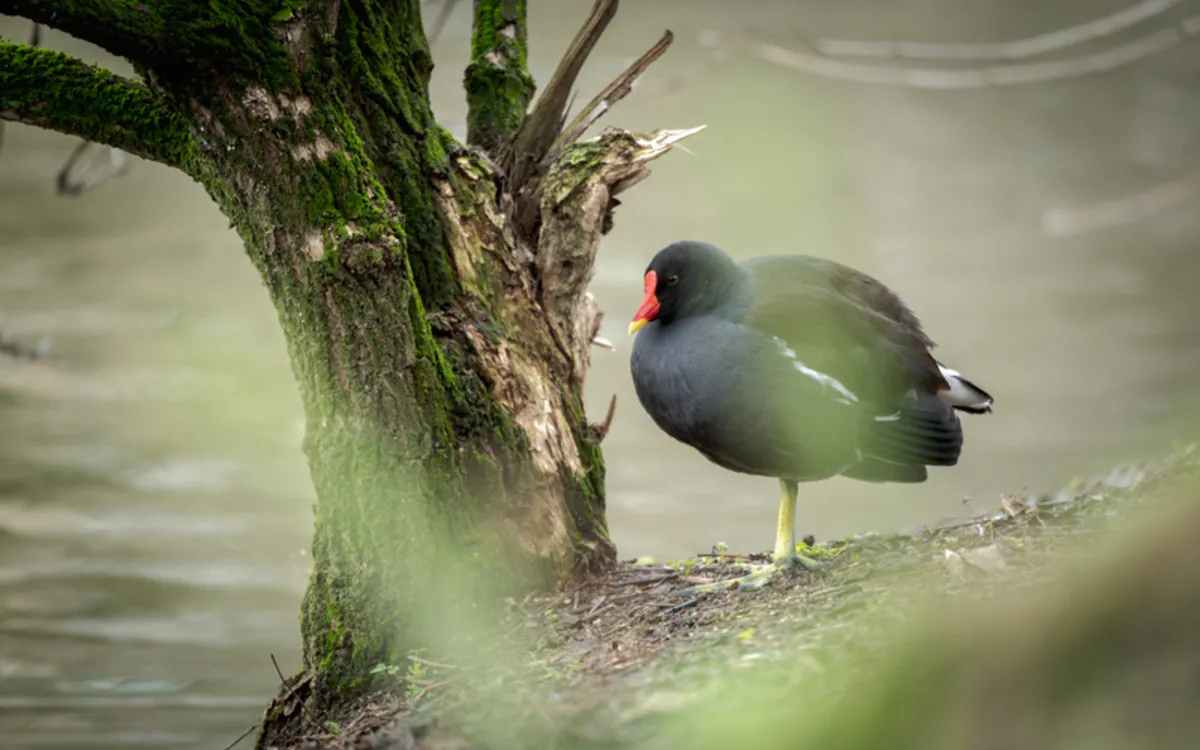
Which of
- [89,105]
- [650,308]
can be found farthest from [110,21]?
[650,308]

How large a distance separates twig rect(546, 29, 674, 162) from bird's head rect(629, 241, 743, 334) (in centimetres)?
48

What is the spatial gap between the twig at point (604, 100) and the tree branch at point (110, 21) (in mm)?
1316

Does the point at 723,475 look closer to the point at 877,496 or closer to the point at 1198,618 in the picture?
the point at 877,496

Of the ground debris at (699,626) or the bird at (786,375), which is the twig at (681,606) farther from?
the bird at (786,375)

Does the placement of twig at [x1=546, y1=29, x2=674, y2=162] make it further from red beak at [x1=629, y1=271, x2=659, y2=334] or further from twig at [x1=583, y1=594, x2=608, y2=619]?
twig at [x1=583, y1=594, x2=608, y2=619]

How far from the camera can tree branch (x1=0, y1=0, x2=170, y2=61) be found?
2.36 meters

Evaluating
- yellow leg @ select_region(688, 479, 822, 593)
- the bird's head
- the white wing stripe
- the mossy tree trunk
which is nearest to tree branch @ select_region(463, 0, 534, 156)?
the mossy tree trunk

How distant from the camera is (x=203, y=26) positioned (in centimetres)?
248

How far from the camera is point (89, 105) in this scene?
304 cm

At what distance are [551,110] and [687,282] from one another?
2.16 ft

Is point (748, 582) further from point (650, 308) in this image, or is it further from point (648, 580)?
point (650, 308)

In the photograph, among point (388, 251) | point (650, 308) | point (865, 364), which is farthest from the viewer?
point (650, 308)

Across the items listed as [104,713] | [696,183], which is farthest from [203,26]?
[696,183]

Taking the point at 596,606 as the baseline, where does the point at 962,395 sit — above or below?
above
